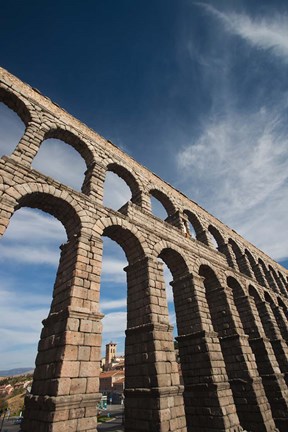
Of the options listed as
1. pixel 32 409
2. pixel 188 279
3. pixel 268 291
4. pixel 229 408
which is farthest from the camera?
pixel 268 291

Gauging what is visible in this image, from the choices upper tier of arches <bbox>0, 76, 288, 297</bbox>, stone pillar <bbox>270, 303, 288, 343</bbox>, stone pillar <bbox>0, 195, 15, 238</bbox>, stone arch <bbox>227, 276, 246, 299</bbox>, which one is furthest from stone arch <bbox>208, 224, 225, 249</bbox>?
stone pillar <bbox>0, 195, 15, 238</bbox>

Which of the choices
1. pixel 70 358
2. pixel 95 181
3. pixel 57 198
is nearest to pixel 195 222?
pixel 95 181

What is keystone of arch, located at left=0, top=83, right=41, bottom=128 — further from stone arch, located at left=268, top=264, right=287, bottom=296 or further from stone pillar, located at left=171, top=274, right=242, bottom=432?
stone arch, located at left=268, top=264, right=287, bottom=296

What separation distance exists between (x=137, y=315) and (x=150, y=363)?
1589mm

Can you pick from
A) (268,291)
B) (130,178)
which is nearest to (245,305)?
(268,291)

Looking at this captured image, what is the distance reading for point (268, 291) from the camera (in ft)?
59.7

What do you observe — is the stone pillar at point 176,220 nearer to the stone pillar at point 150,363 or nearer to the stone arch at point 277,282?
the stone pillar at point 150,363

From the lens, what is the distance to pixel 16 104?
993 centimetres

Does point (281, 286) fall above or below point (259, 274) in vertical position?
above

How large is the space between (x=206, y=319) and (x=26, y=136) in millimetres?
10104

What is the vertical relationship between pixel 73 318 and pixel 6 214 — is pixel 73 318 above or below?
below

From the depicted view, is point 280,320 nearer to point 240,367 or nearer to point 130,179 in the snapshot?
point 240,367

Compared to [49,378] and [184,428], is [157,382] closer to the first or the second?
[184,428]

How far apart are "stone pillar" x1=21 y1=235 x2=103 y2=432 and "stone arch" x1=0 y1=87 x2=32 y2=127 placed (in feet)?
20.4
